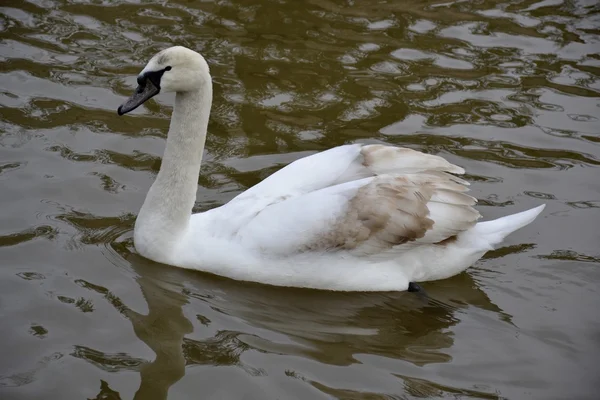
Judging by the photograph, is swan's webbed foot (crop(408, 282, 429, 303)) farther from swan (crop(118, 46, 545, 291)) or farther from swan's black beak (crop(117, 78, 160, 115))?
swan's black beak (crop(117, 78, 160, 115))

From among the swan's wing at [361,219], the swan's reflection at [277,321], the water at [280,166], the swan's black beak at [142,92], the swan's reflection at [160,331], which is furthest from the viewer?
the swan's black beak at [142,92]

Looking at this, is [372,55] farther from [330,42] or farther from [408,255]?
[408,255]

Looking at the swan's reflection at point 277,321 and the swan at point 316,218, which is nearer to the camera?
the swan's reflection at point 277,321

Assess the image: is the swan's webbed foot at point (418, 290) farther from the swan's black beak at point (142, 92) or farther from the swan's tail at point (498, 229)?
the swan's black beak at point (142, 92)

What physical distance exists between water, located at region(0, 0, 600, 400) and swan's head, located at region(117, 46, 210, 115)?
1.23m

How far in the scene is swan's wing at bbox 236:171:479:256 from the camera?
6402 millimetres

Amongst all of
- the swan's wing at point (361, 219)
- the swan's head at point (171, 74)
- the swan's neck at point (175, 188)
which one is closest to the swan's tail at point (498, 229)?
the swan's wing at point (361, 219)

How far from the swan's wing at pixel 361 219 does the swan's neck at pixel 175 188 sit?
1.76 ft

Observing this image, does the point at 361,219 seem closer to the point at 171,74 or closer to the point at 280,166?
the point at 171,74

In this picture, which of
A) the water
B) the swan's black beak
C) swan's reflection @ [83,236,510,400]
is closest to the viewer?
the water

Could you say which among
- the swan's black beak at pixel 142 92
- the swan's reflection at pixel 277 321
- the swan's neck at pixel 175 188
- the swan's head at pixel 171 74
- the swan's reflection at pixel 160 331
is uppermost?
the swan's head at pixel 171 74

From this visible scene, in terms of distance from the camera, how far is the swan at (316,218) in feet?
21.1

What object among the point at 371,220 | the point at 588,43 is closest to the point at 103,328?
the point at 371,220

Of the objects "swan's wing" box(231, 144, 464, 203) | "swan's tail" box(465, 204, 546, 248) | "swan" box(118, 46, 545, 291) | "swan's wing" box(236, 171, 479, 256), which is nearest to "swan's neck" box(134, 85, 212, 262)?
"swan" box(118, 46, 545, 291)
